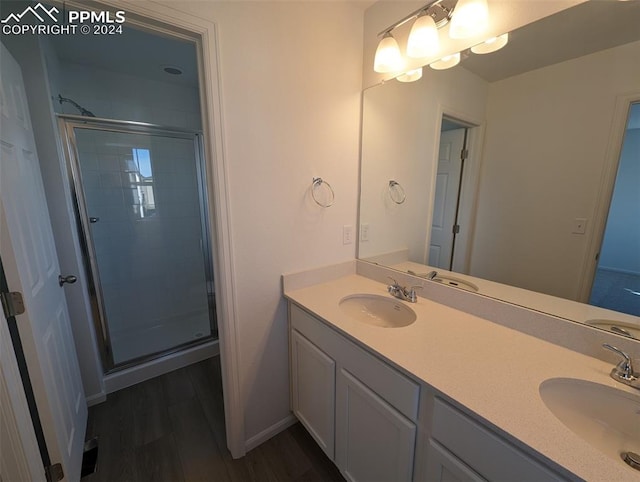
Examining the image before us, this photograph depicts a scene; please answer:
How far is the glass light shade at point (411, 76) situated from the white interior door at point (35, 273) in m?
1.73

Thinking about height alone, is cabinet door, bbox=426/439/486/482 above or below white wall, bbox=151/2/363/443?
below

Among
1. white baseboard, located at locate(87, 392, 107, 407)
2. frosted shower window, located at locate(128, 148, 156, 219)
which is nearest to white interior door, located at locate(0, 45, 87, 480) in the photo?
white baseboard, located at locate(87, 392, 107, 407)

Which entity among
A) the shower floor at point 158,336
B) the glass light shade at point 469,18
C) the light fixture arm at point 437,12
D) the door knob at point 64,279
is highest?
the light fixture arm at point 437,12

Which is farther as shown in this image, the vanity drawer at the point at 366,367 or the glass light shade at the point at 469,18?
the glass light shade at the point at 469,18

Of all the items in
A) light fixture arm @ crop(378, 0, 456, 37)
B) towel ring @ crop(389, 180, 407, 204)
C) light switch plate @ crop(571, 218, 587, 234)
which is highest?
light fixture arm @ crop(378, 0, 456, 37)

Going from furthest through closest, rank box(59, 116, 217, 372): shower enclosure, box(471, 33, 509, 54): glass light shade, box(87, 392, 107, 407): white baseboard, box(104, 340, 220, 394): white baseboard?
1. box(59, 116, 217, 372): shower enclosure
2. box(104, 340, 220, 394): white baseboard
3. box(87, 392, 107, 407): white baseboard
4. box(471, 33, 509, 54): glass light shade

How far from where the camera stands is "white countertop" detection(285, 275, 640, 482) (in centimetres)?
58

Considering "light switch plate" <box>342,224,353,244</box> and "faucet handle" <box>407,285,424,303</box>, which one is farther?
"light switch plate" <box>342,224,353,244</box>

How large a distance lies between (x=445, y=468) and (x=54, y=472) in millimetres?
1602

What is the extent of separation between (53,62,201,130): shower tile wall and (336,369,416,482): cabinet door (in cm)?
249

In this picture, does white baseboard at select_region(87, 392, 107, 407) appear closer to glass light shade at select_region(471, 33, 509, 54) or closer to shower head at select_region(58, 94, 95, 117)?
shower head at select_region(58, 94, 95, 117)

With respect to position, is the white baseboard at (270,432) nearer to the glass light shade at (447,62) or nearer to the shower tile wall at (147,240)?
the shower tile wall at (147,240)

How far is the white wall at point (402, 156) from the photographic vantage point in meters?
1.42

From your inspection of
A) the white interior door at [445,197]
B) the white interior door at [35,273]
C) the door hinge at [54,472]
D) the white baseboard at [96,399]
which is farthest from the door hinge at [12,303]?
the white interior door at [445,197]
